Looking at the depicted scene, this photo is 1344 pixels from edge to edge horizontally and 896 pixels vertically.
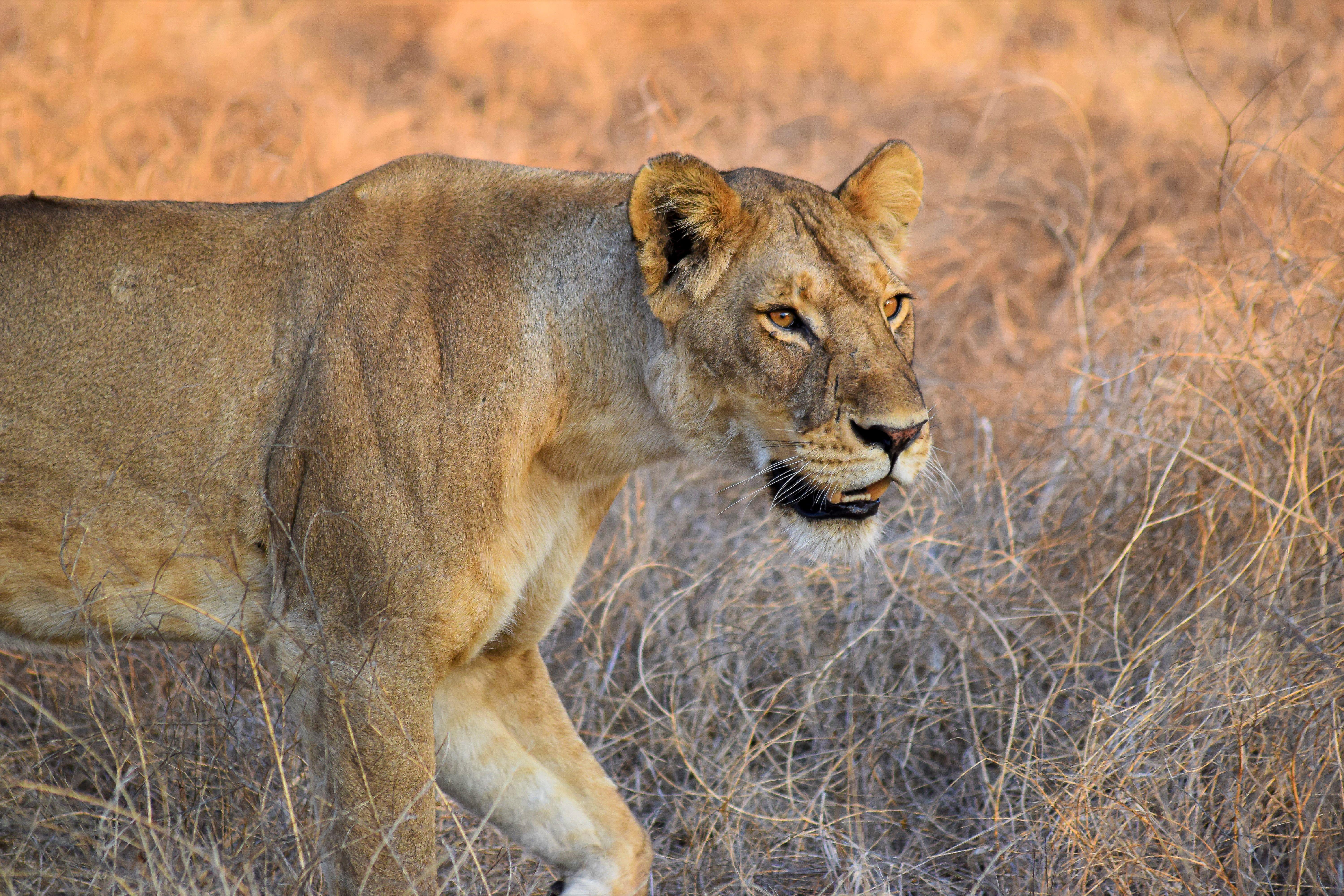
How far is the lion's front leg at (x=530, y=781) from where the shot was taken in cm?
333

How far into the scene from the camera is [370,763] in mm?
2832

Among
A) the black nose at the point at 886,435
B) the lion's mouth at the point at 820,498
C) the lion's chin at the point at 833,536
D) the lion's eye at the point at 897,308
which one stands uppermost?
the lion's eye at the point at 897,308

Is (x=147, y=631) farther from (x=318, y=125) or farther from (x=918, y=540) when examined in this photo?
(x=318, y=125)

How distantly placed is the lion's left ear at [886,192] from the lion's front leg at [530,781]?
4.67 feet

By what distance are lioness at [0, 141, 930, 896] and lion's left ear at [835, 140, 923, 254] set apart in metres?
0.17

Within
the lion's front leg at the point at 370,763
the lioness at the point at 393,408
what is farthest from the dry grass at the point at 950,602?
the lioness at the point at 393,408

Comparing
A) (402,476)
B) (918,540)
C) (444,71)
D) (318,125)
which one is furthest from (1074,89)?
(402,476)

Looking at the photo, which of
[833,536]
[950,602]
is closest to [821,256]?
[833,536]

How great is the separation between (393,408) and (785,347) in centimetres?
89

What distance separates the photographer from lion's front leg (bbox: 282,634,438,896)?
2793 millimetres

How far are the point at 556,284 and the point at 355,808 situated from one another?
4.17 ft

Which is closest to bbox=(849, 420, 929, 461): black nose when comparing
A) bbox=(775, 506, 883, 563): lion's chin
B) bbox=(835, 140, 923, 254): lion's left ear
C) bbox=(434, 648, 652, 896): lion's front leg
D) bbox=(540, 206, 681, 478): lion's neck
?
bbox=(775, 506, 883, 563): lion's chin

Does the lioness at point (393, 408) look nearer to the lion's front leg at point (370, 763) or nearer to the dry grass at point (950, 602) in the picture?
the lion's front leg at point (370, 763)

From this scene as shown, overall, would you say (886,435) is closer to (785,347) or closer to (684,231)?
(785,347)
